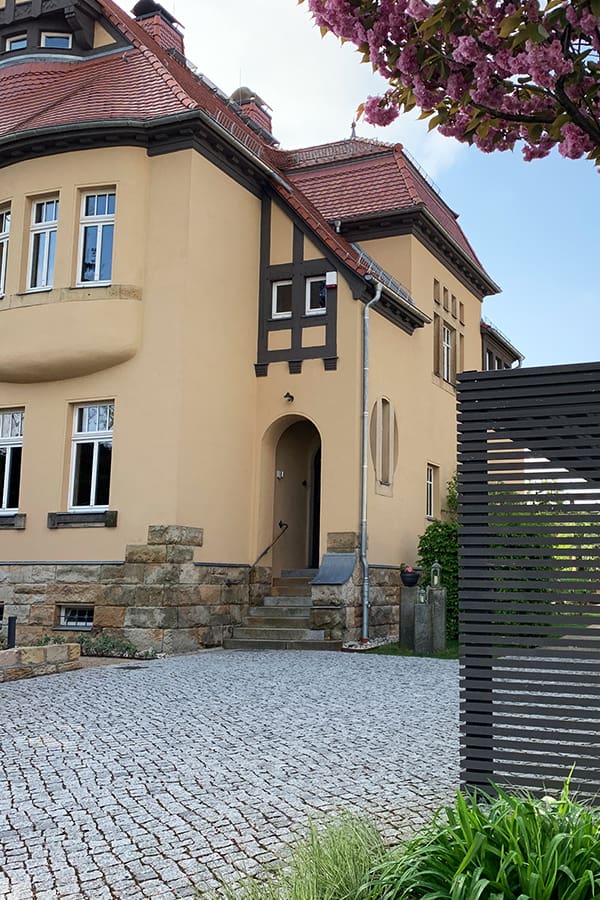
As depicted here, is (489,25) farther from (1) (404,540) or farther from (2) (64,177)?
(1) (404,540)

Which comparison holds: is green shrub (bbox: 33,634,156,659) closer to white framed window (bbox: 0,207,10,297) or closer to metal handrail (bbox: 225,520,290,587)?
metal handrail (bbox: 225,520,290,587)

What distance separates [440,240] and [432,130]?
16072 mm

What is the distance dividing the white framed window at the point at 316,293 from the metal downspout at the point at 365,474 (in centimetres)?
93

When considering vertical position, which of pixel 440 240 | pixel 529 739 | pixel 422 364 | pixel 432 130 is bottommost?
pixel 529 739

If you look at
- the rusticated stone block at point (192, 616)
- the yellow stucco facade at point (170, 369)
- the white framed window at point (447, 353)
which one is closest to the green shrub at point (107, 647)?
the rusticated stone block at point (192, 616)

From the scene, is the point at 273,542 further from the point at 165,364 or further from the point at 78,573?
the point at 165,364

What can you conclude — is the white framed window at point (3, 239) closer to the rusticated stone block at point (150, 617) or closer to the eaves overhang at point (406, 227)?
the rusticated stone block at point (150, 617)

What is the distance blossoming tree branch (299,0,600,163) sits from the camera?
3631mm

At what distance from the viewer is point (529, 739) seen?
16.0 feet

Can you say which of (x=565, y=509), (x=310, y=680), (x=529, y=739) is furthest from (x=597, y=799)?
(x=310, y=680)

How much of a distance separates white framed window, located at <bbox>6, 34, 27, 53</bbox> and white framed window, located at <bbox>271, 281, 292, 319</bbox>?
23.0ft

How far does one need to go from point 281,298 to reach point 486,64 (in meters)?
13.1

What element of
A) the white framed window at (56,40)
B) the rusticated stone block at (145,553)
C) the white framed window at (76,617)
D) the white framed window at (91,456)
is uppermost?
the white framed window at (56,40)

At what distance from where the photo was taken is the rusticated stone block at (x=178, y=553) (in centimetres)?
1384
